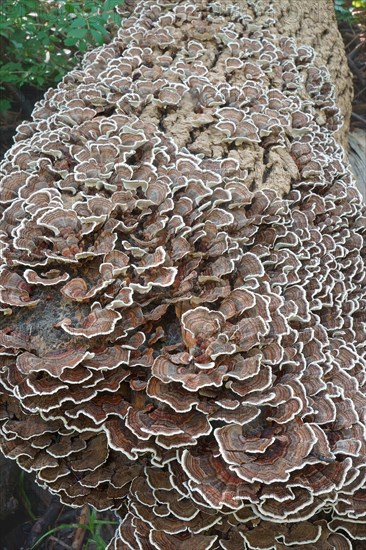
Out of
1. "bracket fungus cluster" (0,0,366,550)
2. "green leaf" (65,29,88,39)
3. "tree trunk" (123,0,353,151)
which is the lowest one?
"bracket fungus cluster" (0,0,366,550)

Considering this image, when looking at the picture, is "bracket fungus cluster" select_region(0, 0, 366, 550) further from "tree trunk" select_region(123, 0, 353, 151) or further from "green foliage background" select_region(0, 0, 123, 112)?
"tree trunk" select_region(123, 0, 353, 151)

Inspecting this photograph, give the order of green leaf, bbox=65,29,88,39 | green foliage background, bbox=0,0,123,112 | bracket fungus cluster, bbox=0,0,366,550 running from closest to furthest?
1. bracket fungus cluster, bbox=0,0,366,550
2. green leaf, bbox=65,29,88,39
3. green foliage background, bbox=0,0,123,112

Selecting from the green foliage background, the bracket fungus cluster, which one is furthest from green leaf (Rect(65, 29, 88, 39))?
the bracket fungus cluster

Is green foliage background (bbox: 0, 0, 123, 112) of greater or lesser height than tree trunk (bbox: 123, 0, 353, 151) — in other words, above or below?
below

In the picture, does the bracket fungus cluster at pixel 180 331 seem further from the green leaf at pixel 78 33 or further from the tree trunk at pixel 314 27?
the tree trunk at pixel 314 27

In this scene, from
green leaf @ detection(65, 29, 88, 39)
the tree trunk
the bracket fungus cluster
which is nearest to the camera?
the bracket fungus cluster

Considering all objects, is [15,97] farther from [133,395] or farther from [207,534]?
[207,534]

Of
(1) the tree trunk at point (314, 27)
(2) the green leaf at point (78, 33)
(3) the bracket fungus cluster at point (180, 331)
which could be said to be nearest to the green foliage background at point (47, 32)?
(2) the green leaf at point (78, 33)

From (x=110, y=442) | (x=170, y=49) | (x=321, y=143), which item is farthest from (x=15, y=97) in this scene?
(x=110, y=442)
